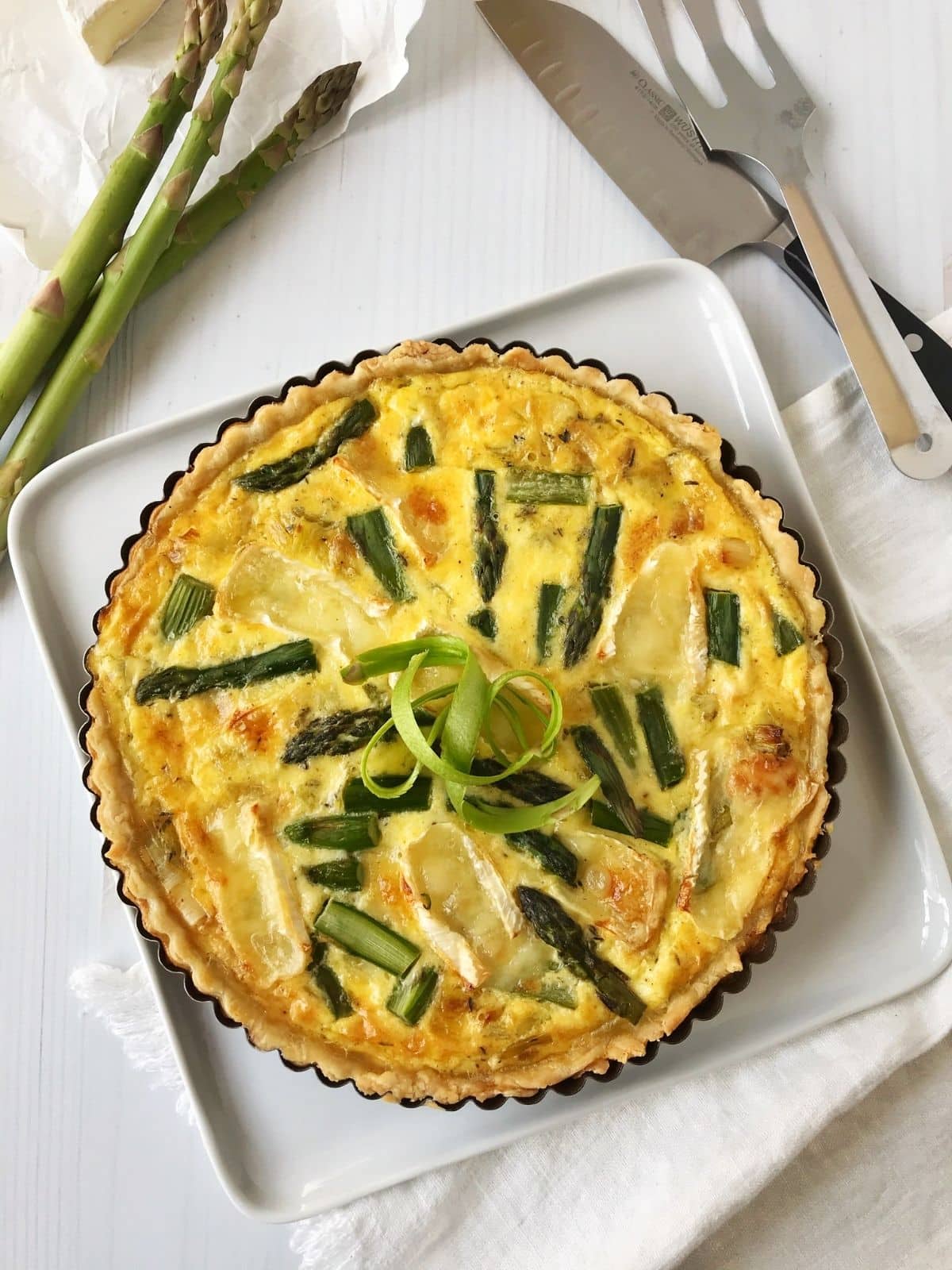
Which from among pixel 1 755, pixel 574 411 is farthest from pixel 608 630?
pixel 1 755

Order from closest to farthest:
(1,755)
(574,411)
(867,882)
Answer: (574,411) → (867,882) → (1,755)

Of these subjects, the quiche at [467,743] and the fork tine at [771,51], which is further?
the fork tine at [771,51]

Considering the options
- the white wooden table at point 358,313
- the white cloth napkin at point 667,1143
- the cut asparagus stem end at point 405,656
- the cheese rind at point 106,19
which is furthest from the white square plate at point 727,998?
the cheese rind at point 106,19

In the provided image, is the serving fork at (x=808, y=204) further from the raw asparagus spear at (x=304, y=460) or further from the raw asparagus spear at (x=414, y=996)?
the raw asparagus spear at (x=414, y=996)

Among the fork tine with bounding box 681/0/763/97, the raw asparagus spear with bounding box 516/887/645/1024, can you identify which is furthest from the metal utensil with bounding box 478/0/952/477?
the raw asparagus spear with bounding box 516/887/645/1024

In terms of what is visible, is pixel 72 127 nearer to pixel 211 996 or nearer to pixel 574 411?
pixel 574 411

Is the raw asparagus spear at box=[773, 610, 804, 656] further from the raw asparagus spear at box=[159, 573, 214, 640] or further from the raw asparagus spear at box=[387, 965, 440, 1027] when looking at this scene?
the raw asparagus spear at box=[159, 573, 214, 640]
